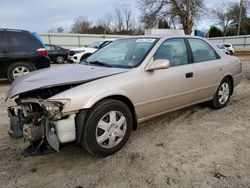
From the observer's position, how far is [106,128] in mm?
3271

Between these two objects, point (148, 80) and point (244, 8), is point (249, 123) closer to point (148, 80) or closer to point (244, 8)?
point (148, 80)

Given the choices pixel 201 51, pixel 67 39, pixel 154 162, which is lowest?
pixel 154 162

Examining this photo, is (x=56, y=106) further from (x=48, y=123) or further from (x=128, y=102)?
(x=128, y=102)

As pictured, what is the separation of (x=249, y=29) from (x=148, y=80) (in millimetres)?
55759

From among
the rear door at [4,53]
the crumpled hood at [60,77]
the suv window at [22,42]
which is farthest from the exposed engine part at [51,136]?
the suv window at [22,42]

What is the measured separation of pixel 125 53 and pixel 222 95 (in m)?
2.41

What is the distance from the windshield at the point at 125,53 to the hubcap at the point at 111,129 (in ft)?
2.67

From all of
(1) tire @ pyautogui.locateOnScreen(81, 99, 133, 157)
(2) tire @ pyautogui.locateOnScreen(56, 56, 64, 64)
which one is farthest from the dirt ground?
(2) tire @ pyautogui.locateOnScreen(56, 56, 64, 64)

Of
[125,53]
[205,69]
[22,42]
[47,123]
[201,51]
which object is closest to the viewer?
[47,123]

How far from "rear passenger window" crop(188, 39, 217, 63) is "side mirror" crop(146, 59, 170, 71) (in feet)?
3.63

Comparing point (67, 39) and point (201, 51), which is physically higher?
point (67, 39)

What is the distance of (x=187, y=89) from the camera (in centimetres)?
434

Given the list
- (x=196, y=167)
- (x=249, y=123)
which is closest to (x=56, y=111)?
(x=196, y=167)

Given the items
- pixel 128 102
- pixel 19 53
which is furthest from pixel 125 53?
pixel 19 53
